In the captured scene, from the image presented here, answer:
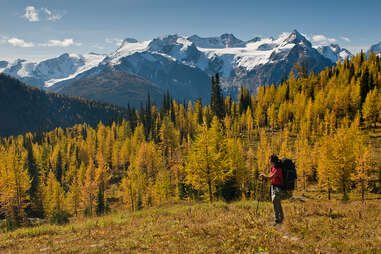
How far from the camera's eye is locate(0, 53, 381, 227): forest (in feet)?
120

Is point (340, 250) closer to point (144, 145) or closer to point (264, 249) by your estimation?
point (264, 249)

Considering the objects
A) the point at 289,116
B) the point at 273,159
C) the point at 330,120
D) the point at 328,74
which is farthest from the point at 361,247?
the point at 328,74

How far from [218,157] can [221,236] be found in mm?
17905

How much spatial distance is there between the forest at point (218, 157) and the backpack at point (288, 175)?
3504 millimetres

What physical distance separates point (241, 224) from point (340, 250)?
13.5ft

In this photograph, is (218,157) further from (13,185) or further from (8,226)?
(13,185)

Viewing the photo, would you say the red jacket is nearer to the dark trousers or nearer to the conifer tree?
the dark trousers

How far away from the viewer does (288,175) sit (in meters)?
9.91

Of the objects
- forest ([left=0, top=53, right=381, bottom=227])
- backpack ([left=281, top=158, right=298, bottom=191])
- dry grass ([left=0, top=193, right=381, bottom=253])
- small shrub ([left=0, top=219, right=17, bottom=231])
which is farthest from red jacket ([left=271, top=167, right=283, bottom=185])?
small shrub ([left=0, top=219, right=17, bottom=231])

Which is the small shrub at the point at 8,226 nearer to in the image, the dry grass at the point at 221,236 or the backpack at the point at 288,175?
the dry grass at the point at 221,236

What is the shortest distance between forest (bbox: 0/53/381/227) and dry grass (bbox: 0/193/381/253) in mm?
3749

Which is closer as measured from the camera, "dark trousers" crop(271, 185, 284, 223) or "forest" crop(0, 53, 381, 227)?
"dark trousers" crop(271, 185, 284, 223)

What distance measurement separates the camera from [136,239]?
35.4ft

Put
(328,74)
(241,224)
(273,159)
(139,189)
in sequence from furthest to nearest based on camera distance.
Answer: (328,74) < (139,189) < (241,224) < (273,159)
